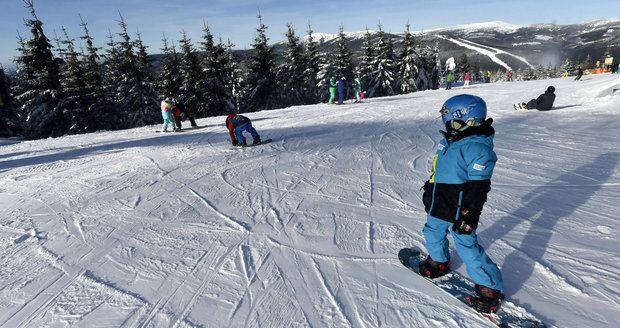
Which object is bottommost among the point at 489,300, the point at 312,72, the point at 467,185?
the point at 489,300

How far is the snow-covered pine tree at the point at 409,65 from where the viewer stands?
43.8m

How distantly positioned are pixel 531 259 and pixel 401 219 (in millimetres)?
1575

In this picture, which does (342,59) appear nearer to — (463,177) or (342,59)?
(342,59)

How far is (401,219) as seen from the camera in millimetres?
4746

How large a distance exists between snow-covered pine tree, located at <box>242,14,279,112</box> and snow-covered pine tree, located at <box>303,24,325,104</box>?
16.6ft

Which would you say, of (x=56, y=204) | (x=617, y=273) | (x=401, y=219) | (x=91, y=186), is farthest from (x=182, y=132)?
(x=617, y=273)

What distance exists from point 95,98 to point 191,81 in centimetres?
837

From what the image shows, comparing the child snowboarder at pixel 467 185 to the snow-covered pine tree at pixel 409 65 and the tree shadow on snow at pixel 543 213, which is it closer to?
the tree shadow on snow at pixel 543 213

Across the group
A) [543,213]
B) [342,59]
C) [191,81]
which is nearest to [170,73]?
[191,81]

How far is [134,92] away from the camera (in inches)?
1256

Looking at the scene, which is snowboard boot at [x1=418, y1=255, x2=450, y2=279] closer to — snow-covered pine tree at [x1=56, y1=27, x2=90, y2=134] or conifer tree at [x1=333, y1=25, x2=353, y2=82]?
snow-covered pine tree at [x1=56, y1=27, x2=90, y2=134]

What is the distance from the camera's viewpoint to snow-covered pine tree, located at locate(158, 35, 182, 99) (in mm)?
Answer: 34469

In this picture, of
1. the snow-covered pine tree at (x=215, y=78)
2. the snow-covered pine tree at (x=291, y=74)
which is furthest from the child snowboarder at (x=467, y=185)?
the snow-covered pine tree at (x=291, y=74)

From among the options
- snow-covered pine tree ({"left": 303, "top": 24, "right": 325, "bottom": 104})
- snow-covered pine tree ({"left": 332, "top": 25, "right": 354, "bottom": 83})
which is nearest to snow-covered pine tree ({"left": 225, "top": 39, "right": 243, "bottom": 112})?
snow-covered pine tree ({"left": 303, "top": 24, "right": 325, "bottom": 104})
